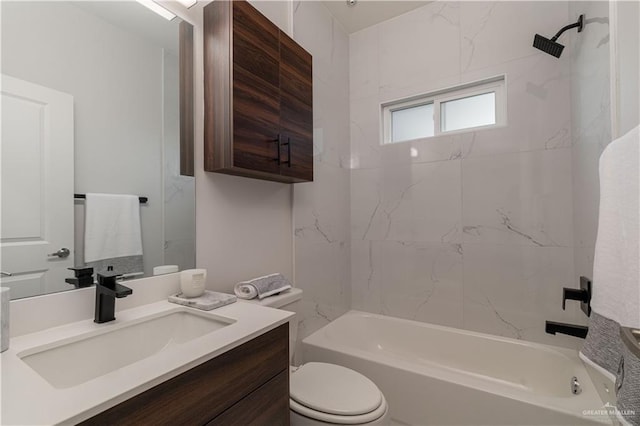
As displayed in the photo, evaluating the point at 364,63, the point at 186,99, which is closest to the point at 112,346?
the point at 186,99

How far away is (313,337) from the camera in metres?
1.98

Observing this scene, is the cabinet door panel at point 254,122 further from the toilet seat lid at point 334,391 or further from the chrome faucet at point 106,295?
the toilet seat lid at point 334,391

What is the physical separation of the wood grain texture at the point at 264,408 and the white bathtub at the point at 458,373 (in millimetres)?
829

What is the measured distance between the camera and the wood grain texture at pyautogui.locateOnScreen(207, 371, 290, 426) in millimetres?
805

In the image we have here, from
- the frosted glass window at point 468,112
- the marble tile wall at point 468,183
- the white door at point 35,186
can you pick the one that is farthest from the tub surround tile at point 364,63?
the white door at point 35,186

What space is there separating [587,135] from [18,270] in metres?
2.37

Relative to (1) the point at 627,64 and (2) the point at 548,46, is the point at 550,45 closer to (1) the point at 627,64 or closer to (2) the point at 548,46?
(2) the point at 548,46

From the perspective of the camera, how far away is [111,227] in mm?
1054

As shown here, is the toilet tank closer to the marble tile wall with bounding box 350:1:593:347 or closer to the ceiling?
the marble tile wall with bounding box 350:1:593:347

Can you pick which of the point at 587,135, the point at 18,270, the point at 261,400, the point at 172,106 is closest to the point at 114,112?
the point at 172,106

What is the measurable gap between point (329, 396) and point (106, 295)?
3.18ft

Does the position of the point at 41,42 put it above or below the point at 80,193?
above

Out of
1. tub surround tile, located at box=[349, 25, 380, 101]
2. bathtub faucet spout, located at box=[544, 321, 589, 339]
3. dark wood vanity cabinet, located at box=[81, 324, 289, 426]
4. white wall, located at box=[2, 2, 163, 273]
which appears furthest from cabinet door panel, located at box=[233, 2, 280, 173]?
bathtub faucet spout, located at box=[544, 321, 589, 339]

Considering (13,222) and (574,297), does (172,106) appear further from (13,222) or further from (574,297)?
(574,297)
